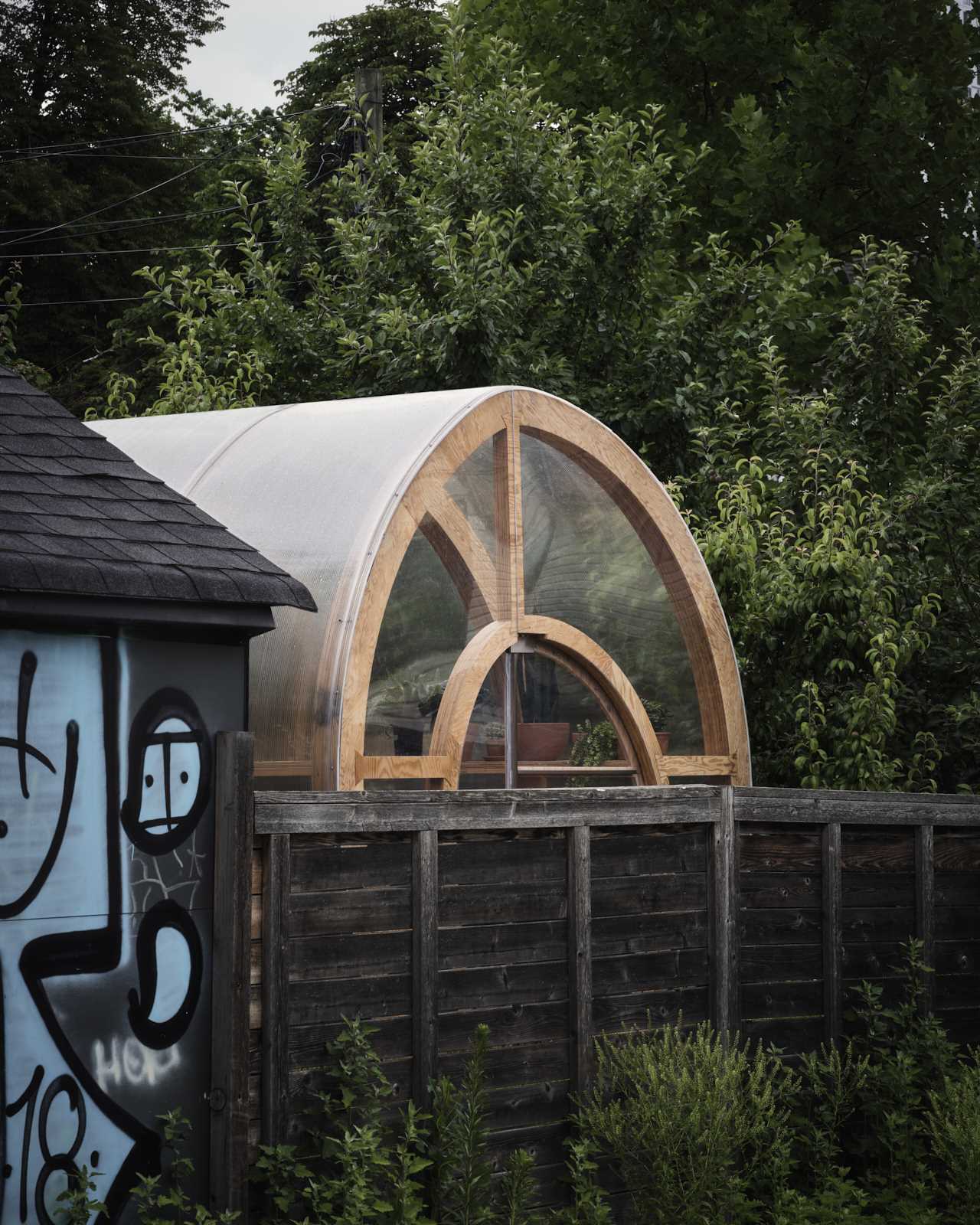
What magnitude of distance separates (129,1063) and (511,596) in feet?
9.70

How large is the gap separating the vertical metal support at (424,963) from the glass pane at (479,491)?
190 centimetres

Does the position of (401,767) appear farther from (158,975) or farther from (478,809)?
(158,975)

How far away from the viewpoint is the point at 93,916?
4.84 meters

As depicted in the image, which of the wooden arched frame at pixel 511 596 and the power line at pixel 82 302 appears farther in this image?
the power line at pixel 82 302

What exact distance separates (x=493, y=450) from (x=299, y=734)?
1.72m

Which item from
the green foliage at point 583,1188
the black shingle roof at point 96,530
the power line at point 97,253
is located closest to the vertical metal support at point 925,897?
the green foliage at point 583,1188

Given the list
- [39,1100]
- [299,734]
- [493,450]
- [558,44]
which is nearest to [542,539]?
[493,450]

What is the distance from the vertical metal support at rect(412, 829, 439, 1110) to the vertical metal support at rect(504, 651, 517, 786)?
5.09 feet

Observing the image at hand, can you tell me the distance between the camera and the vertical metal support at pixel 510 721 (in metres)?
7.11

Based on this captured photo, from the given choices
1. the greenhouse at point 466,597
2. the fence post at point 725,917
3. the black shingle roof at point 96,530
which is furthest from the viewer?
the fence post at point 725,917

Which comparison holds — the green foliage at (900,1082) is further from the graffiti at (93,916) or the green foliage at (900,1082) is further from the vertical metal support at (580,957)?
the graffiti at (93,916)

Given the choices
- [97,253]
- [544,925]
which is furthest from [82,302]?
[544,925]

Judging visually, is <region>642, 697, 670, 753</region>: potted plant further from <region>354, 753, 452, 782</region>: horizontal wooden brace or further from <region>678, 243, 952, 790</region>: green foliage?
<region>354, 753, 452, 782</region>: horizontal wooden brace

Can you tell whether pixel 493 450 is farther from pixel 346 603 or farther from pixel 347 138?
pixel 347 138
